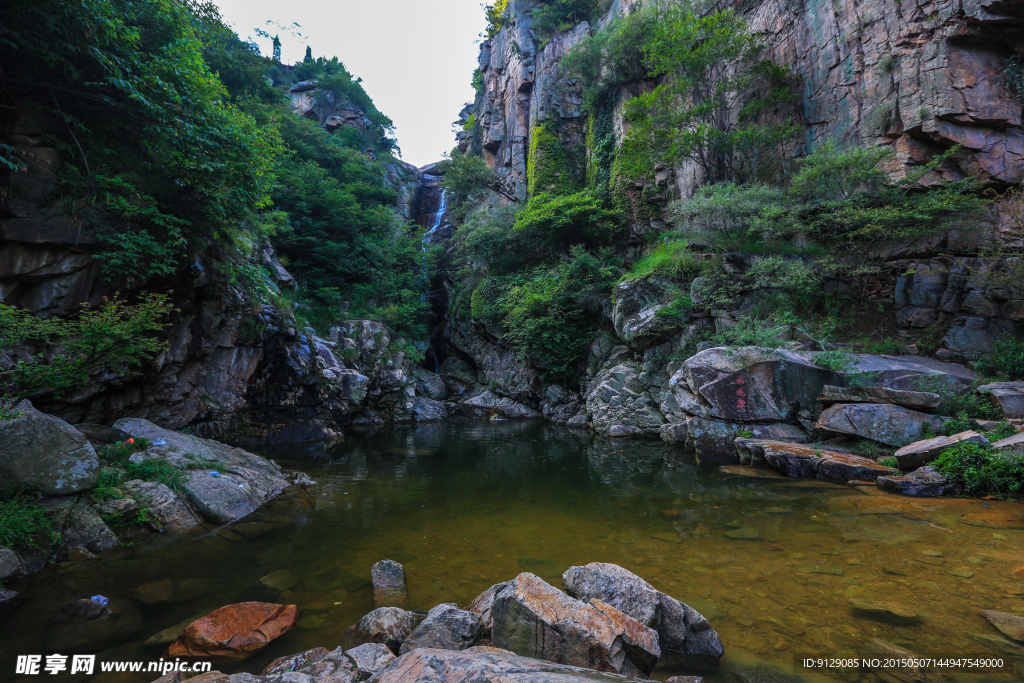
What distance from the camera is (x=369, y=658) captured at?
9.02 ft

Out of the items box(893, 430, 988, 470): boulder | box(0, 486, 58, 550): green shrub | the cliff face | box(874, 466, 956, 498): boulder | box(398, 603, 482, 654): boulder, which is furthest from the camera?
the cliff face

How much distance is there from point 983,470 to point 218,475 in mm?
11942

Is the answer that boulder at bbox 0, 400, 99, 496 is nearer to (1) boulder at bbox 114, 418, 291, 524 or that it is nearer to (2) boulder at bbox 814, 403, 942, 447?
(1) boulder at bbox 114, 418, 291, 524

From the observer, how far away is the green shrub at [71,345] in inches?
242

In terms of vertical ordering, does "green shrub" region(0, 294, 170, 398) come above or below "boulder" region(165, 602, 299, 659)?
above

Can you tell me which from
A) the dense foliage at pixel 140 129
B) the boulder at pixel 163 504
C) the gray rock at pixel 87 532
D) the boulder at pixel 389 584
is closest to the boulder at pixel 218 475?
the boulder at pixel 163 504

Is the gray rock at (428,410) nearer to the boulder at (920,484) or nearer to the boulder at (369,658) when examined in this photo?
the boulder at (920,484)

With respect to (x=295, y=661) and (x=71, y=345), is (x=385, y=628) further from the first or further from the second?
(x=71, y=345)

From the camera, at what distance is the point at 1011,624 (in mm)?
3098

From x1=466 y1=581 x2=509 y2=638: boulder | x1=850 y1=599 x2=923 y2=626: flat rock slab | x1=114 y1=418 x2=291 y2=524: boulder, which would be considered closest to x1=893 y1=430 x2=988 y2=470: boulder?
x1=850 y1=599 x2=923 y2=626: flat rock slab

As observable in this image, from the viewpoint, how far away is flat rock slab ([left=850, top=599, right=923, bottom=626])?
3266 mm

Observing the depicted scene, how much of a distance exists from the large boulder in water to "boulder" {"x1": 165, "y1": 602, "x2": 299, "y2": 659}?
2561 millimetres

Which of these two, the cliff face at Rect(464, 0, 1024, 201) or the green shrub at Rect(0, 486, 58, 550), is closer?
the green shrub at Rect(0, 486, 58, 550)

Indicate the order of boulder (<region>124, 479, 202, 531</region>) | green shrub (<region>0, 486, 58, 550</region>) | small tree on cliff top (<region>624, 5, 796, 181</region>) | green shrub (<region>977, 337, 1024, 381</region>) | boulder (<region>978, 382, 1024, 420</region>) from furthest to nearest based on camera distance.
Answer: small tree on cliff top (<region>624, 5, 796, 181</region>)
green shrub (<region>977, 337, 1024, 381</region>)
boulder (<region>978, 382, 1024, 420</region>)
boulder (<region>124, 479, 202, 531</region>)
green shrub (<region>0, 486, 58, 550</region>)
